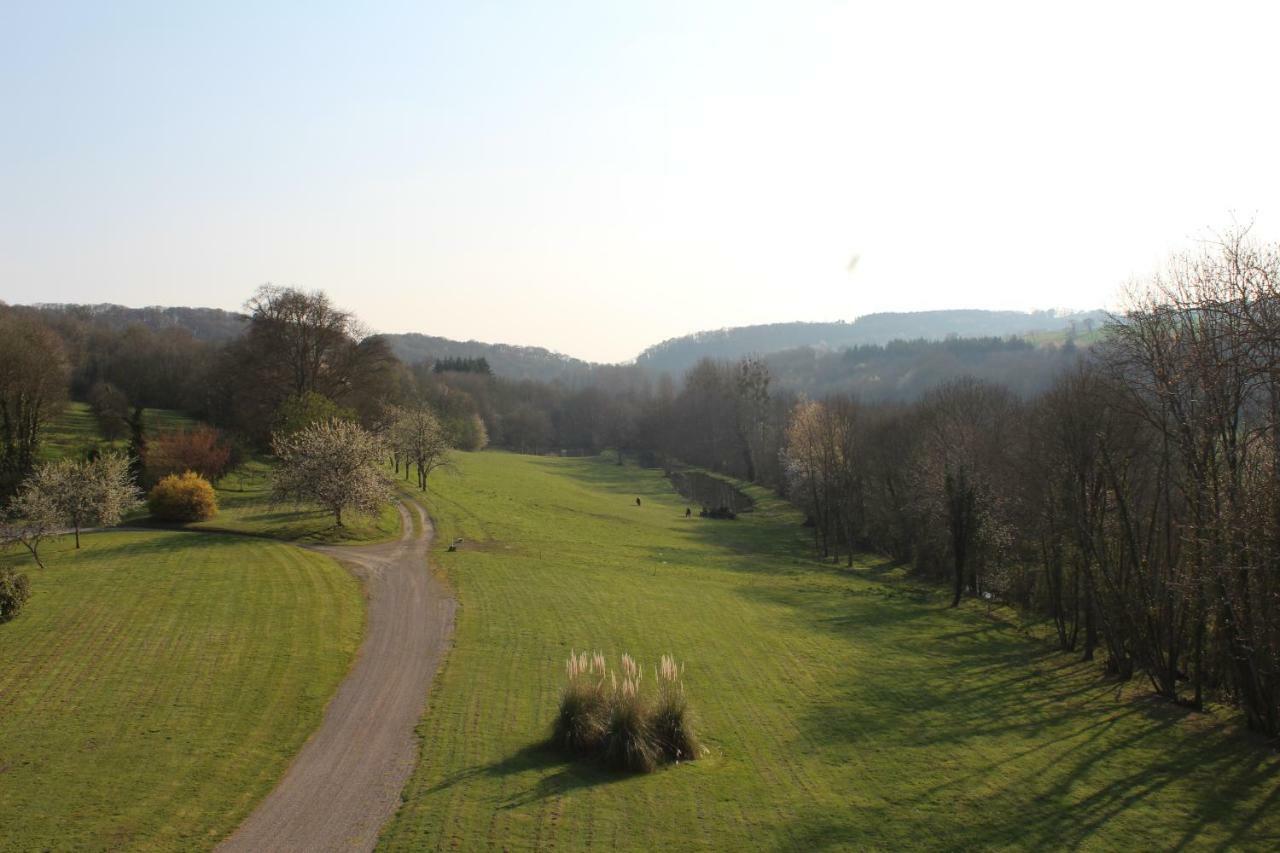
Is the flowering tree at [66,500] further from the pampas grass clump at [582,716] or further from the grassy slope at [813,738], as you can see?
the pampas grass clump at [582,716]

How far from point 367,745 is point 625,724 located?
635cm

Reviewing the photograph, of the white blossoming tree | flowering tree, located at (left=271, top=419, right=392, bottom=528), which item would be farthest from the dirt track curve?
the white blossoming tree

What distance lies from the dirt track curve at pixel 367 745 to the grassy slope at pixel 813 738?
67 cm

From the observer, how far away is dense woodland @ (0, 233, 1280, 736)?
21.8 meters

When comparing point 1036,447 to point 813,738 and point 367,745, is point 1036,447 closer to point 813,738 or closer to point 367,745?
point 813,738

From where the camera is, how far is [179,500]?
1711 inches

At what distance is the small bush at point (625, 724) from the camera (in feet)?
58.2

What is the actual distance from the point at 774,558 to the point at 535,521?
17733mm

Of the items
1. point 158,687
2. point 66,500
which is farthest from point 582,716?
point 66,500

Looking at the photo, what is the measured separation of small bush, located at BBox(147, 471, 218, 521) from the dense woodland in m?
10.2

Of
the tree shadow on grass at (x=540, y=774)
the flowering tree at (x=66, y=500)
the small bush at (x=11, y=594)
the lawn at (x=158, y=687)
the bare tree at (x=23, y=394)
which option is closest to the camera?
the lawn at (x=158, y=687)

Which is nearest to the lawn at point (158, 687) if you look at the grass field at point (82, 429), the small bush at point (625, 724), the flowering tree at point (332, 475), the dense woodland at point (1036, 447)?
the small bush at point (625, 724)

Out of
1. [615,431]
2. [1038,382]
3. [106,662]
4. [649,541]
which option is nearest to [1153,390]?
[106,662]

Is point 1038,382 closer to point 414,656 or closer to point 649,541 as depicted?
point 649,541
